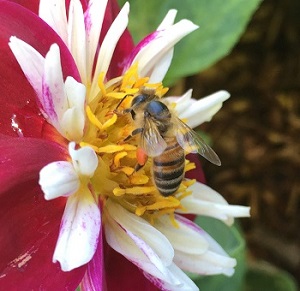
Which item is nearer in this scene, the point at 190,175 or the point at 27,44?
the point at 27,44

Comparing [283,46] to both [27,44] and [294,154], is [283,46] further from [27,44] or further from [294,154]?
[27,44]

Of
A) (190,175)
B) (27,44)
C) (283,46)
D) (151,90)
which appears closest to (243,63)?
(283,46)

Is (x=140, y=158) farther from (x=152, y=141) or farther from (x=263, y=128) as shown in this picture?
(x=263, y=128)

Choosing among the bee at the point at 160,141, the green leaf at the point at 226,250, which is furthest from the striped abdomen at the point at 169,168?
the green leaf at the point at 226,250

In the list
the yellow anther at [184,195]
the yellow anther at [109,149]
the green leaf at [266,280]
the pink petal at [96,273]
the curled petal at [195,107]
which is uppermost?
the yellow anther at [109,149]

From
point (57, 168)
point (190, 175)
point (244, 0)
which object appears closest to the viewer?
point (57, 168)

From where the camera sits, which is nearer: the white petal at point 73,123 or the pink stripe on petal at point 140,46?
the white petal at point 73,123

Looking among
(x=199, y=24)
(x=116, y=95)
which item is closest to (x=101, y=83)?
(x=116, y=95)

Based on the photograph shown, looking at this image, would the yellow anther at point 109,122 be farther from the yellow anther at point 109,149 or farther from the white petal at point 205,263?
the white petal at point 205,263
